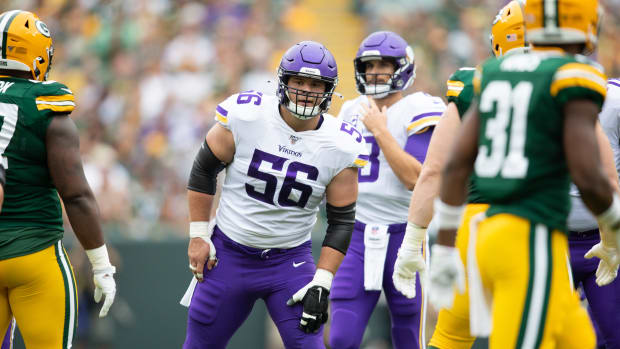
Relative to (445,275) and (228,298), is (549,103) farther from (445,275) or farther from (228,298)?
(228,298)

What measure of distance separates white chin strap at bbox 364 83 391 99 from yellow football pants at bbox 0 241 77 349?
2288 mm

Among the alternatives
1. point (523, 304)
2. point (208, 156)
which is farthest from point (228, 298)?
point (523, 304)

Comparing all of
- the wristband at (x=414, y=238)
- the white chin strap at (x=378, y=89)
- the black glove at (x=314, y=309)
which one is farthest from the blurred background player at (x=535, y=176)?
the white chin strap at (x=378, y=89)

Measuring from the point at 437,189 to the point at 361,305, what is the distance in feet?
4.16

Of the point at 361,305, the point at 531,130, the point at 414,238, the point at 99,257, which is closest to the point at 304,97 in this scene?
the point at 414,238

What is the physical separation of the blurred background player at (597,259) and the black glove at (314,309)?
1.39 metres

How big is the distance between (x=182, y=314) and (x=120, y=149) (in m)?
2.76

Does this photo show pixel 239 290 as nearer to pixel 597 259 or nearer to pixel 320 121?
pixel 320 121

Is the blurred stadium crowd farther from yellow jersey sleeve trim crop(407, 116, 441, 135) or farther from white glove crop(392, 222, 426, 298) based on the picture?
white glove crop(392, 222, 426, 298)

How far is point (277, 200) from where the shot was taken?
14.3ft

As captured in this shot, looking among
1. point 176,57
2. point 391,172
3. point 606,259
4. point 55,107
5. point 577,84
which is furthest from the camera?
point 176,57

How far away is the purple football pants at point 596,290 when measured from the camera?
4.42 meters

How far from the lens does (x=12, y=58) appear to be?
3979 millimetres

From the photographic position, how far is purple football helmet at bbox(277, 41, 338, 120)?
4297 millimetres
